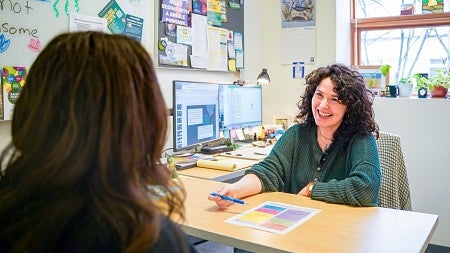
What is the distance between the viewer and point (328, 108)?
6.44 ft

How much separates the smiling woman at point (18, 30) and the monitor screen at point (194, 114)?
74 centimetres

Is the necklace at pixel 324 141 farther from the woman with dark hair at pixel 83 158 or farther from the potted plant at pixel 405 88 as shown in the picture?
the potted plant at pixel 405 88

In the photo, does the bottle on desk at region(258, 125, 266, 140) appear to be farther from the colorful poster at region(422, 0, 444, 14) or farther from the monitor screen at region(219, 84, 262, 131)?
the colorful poster at region(422, 0, 444, 14)

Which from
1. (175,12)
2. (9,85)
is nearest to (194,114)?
(175,12)

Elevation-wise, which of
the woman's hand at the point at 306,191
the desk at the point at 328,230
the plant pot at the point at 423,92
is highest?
the plant pot at the point at 423,92

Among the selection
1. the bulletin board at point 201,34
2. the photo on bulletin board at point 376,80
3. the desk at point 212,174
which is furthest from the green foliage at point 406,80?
the desk at point 212,174

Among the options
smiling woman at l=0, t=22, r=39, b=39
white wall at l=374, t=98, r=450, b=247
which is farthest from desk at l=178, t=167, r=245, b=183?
white wall at l=374, t=98, r=450, b=247

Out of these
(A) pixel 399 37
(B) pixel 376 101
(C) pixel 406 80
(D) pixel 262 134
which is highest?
(A) pixel 399 37

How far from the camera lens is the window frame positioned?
3.39 metres

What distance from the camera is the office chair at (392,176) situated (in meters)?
2.01

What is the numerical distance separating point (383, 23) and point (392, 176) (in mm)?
1994

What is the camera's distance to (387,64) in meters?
3.52

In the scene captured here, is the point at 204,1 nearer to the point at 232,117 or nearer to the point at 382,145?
the point at 232,117

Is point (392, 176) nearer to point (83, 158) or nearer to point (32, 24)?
point (83, 158)
